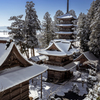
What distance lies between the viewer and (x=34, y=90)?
14.1 m

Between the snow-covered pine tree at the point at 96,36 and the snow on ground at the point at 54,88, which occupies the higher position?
the snow-covered pine tree at the point at 96,36

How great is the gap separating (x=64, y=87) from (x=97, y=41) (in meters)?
10.4

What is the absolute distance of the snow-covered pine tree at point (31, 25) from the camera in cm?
2364

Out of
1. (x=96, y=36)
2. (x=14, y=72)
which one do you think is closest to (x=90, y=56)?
(x=96, y=36)

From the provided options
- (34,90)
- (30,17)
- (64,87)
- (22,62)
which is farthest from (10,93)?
(30,17)

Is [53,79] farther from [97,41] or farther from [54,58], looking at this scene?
Result: [97,41]

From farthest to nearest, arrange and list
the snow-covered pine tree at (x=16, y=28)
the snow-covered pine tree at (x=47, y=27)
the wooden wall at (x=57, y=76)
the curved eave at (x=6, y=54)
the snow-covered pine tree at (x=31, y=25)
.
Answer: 1. the snow-covered pine tree at (x=47, y=27)
2. the snow-covered pine tree at (x=31, y=25)
3. the snow-covered pine tree at (x=16, y=28)
4. the wooden wall at (x=57, y=76)
5. the curved eave at (x=6, y=54)

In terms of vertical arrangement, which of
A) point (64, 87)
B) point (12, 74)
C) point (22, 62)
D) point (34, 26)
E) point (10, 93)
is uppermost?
point (34, 26)

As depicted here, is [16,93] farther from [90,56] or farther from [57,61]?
[90,56]

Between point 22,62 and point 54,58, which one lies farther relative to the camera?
point 54,58

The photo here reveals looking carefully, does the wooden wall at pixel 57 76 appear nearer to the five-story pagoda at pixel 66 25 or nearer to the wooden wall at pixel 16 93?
the wooden wall at pixel 16 93

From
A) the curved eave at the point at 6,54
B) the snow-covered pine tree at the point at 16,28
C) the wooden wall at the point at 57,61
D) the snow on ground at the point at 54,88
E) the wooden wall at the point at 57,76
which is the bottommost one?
the snow on ground at the point at 54,88

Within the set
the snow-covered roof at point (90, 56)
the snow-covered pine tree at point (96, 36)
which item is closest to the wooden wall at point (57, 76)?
the snow-covered roof at point (90, 56)

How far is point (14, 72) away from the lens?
27.1 ft
